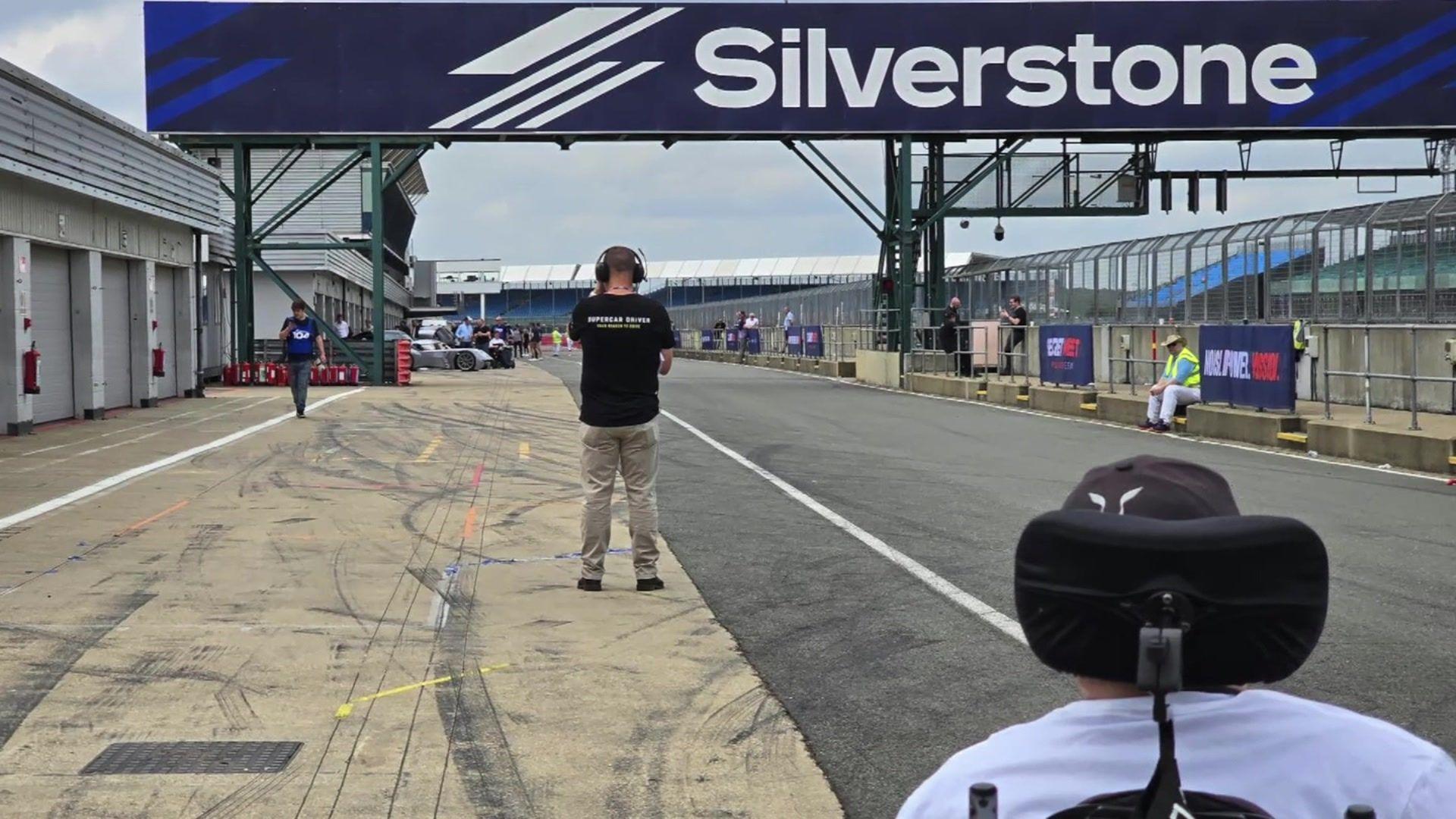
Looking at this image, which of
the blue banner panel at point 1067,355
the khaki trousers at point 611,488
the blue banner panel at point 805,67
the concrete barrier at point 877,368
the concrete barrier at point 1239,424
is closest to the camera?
the khaki trousers at point 611,488

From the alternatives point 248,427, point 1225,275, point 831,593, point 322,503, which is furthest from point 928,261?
point 831,593

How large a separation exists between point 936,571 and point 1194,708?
811 centimetres

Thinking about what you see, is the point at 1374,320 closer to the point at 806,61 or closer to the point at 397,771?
the point at 806,61

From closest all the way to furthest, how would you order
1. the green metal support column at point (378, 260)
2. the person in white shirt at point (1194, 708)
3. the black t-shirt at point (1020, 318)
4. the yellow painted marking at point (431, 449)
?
the person in white shirt at point (1194, 708)
the yellow painted marking at point (431, 449)
the black t-shirt at point (1020, 318)
the green metal support column at point (378, 260)

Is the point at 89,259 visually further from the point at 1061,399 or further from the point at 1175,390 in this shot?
the point at 1175,390

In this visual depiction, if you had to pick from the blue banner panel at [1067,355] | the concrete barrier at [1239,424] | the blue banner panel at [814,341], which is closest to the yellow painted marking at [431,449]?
the concrete barrier at [1239,424]

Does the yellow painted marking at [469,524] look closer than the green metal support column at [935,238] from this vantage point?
Yes

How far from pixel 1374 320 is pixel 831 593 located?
16183mm

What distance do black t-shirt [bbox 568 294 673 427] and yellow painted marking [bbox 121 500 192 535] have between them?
4133mm

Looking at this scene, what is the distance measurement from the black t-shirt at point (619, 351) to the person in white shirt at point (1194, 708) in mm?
7296

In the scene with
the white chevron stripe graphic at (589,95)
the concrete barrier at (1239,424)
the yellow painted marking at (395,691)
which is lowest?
the yellow painted marking at (395,691)

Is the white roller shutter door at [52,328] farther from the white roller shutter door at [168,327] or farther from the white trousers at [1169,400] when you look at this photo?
the white trousers at [1169,400]

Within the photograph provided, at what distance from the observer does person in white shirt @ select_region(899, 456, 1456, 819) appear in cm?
181

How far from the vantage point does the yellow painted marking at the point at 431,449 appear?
59.2ft
